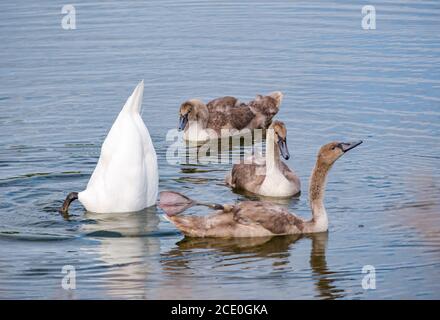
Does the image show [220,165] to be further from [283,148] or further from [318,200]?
[318,200]

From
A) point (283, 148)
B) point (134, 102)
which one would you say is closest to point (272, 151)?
point (283, 148)

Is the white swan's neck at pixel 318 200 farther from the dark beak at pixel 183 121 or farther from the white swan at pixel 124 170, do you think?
the dark beak at pixel 183 121

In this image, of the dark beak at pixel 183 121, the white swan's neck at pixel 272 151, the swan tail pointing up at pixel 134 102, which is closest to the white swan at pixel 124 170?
the swan tail pointing up at pixel 134 102

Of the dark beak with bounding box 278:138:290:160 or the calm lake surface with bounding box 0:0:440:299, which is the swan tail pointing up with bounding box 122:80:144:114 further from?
the dark beak with bounding box 278:138:290:160

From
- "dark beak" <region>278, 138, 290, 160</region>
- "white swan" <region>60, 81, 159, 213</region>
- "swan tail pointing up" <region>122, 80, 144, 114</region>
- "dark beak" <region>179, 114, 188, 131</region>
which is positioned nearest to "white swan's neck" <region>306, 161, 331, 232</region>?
"dark beak" <region>278, 138, 290, 160</region>

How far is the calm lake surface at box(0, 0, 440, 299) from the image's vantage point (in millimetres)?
10289

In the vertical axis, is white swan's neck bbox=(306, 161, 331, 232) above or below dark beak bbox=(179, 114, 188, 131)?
below

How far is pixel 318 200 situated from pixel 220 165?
2914 millimetres

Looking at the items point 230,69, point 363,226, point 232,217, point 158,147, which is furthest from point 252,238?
point 230,69

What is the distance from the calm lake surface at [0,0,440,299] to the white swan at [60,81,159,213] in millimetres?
174

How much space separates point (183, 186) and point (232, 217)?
1793mm

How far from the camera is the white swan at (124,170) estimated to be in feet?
38.3

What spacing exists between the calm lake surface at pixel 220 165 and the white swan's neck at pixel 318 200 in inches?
5.0

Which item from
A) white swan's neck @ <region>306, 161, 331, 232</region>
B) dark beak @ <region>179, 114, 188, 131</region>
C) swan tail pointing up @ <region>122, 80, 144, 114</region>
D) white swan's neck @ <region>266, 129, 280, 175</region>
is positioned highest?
swan tail pointing up @ <region>122, 80, 144, 114</region>
